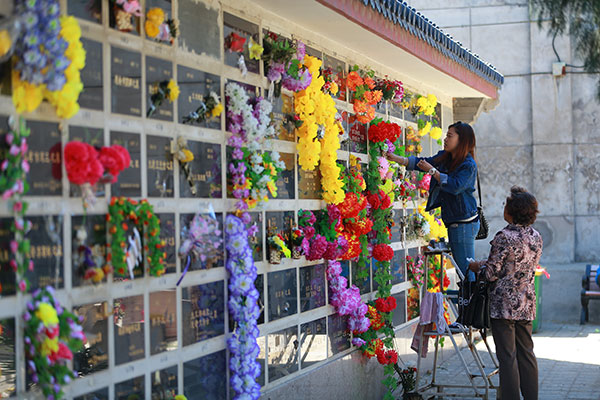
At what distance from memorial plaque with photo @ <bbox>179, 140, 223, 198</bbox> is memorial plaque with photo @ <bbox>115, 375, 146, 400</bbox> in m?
1.00

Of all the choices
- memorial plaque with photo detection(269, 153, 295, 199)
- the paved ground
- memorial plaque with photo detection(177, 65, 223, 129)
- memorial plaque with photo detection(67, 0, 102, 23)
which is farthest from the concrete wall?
memorial plaque with photo detection(67, 0, 102, 23)

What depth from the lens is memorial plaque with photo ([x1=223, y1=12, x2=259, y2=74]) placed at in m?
4.64

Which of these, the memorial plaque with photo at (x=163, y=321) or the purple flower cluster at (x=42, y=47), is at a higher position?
the purple flower cluster at (x=42, y=47)

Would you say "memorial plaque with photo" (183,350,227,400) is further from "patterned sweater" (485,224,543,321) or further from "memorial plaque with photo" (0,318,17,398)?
"patterned sweater" (485,224,543,321)

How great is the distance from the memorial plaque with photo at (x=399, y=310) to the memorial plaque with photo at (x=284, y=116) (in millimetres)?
2636

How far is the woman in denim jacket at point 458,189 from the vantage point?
6.40 m

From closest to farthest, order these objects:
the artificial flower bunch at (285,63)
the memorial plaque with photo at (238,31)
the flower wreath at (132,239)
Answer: the flower wreath at (132,239)
the memorial plaque with photo at (238,31)
the artificial flower bunch at (285,63)

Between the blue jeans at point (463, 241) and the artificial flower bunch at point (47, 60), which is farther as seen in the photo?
the blue jeans at point (463, 241)

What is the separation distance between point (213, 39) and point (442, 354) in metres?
5.09

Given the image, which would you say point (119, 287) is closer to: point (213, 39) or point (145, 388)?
point (145, 388)

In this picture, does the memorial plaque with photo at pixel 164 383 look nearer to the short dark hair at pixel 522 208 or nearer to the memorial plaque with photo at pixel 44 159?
the memorial plaque with photo at pixel 44 159

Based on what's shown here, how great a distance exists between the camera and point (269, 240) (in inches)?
198

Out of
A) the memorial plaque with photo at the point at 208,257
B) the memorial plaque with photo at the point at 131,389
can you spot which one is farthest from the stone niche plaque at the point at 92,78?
the memorial plaque with photo at the point at 131,389

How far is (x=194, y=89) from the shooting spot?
4.30 meters
